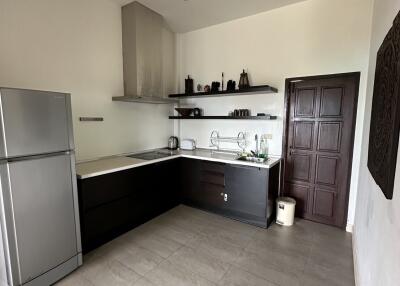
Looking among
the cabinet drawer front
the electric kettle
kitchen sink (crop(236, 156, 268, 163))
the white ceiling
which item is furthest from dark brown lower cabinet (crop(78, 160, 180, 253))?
the white ceiling

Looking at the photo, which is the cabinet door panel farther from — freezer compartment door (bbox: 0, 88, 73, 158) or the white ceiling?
the white ceiling

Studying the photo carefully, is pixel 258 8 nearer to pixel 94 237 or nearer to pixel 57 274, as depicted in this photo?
pixel 94 237

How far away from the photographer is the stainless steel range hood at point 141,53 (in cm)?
296

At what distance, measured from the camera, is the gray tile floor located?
196 centimetres

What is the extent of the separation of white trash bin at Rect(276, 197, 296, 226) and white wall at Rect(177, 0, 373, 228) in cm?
68

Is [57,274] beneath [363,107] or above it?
beneath

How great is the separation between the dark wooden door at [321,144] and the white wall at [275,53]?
10cm

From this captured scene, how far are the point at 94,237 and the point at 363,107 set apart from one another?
3361mm

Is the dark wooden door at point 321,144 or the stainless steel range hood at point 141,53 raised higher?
the stainless steel range hood at point 141,53

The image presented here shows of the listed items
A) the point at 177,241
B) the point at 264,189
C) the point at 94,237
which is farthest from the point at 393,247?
the point at 94,237

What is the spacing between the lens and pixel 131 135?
11.0ft

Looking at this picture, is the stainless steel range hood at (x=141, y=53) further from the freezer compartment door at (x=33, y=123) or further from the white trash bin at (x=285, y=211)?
the white trash bin at (x=285, y=211)

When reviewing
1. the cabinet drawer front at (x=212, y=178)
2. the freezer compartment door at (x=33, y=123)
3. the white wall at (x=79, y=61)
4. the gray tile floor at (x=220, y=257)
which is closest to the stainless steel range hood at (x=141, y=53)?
the white wall at (x=79, y=61)

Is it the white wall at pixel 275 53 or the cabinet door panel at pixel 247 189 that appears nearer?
the white wall at pixel 275 53
